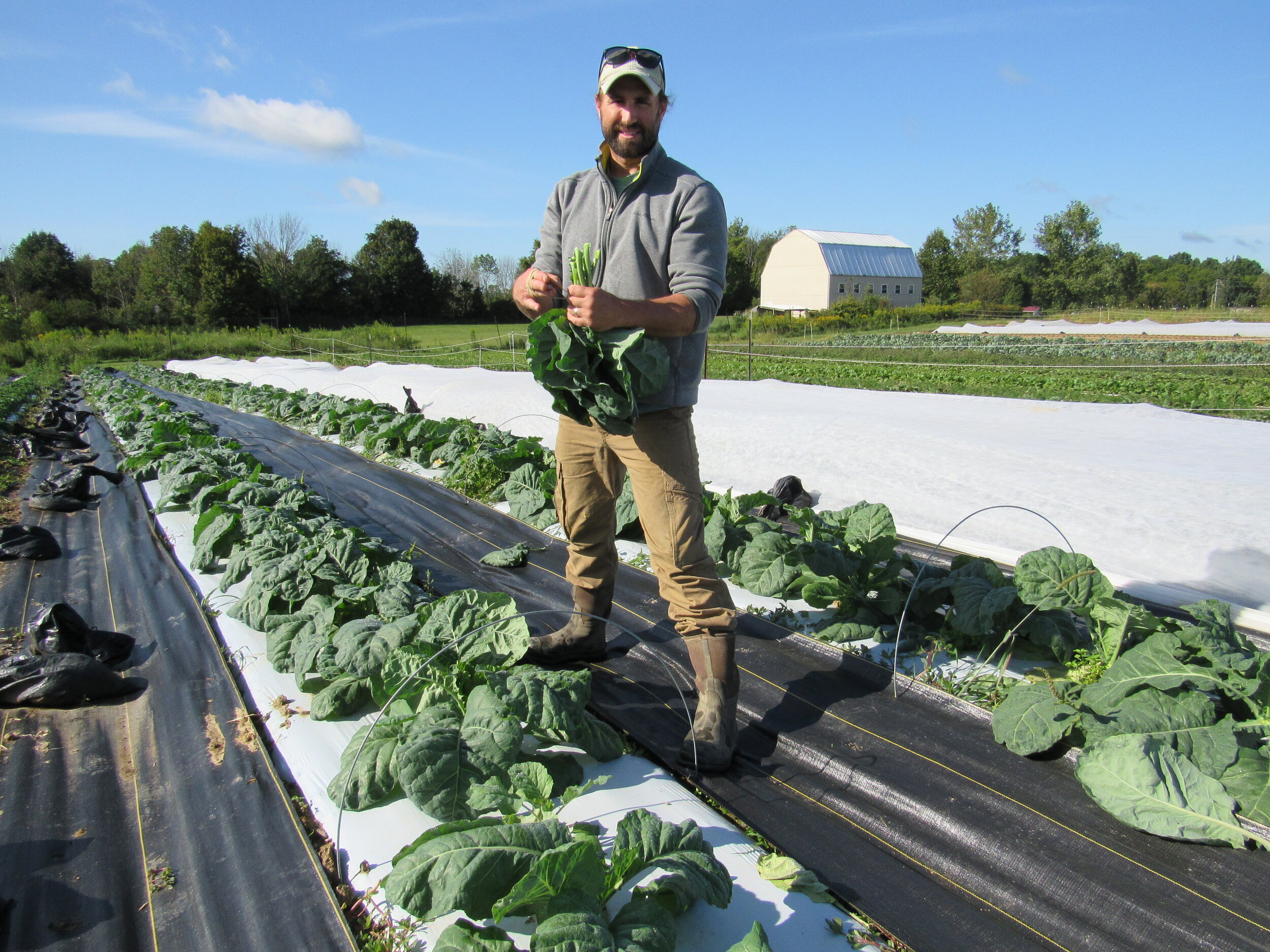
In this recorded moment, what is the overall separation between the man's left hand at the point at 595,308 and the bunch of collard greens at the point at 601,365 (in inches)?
1.4

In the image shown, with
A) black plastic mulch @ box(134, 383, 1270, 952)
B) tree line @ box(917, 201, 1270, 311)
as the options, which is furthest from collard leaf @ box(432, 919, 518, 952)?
tree line @ box(917, 201, 1270, 311)

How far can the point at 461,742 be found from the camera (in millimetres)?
1751

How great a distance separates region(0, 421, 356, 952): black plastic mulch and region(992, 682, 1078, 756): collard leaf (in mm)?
1642

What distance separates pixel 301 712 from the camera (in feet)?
7.46

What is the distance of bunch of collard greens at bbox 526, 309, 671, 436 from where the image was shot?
→ 5.95 feet

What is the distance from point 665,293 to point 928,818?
1500 mm

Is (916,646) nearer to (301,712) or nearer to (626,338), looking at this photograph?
(626,338)

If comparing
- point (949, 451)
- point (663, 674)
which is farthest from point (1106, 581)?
point (949, 451)

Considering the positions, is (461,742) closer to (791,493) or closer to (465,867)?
(465,867)

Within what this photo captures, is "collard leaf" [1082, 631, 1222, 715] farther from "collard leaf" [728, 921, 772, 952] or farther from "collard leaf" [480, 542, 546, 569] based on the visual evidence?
"collard leaf" [480, 542, 546, 569]

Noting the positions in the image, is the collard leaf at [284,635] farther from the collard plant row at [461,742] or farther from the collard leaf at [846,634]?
the collard leaf at [846,634]

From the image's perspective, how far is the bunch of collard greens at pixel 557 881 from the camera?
124cm

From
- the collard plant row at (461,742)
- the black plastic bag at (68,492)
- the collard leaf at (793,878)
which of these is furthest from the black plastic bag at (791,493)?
the black plastic bag at (68,492)

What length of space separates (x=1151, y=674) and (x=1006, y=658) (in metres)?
0.37
